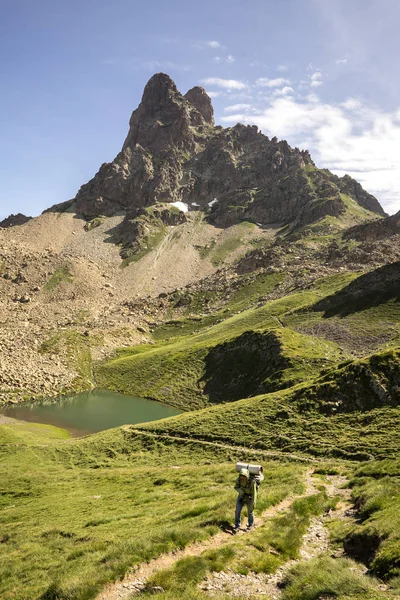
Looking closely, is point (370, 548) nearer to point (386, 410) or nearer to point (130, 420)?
point (386, 410)

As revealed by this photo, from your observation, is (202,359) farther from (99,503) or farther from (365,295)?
(99,503)

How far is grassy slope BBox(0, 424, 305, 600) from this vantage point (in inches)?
627

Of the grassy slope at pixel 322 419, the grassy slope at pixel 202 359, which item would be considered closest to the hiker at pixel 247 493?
the grassy slope at pixel 322 419

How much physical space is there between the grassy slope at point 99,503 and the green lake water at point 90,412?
18.7 m

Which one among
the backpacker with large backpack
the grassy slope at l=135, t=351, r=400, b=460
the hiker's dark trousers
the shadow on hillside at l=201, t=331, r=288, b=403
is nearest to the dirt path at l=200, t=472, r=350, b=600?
the hiker's dark trousers

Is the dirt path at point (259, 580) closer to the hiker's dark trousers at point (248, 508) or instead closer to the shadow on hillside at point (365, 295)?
the hiker's dark trousers at point (248, 508)

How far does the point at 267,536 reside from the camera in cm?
1655

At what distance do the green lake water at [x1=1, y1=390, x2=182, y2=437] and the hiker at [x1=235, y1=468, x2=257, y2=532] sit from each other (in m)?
61.6

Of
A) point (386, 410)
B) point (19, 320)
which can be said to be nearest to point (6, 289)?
point (19, 320)

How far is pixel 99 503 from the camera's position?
30703mm

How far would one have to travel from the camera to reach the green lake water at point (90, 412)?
256ft

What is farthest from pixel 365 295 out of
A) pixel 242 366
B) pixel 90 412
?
pixel 90 412

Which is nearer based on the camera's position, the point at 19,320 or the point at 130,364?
the point at 130,364

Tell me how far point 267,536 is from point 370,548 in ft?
13.7
